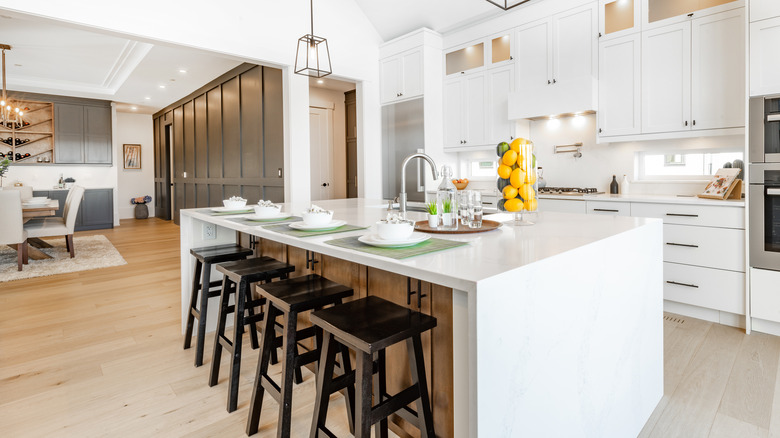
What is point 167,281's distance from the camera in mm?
4172

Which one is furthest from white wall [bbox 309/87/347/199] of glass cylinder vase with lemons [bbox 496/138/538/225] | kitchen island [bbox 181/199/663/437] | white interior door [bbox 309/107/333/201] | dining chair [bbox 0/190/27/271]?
glass cylinder vase with lemons [bbox 496/138/538/225]

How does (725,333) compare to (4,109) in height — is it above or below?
below

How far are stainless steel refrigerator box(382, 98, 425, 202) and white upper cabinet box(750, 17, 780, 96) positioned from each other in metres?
3.06

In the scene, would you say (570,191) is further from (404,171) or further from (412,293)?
(412,293)

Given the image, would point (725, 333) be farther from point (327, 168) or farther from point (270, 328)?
point (327, 168)

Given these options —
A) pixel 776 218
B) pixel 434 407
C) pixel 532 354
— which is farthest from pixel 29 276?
pixel 776 218

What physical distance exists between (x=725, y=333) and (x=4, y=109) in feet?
29.4

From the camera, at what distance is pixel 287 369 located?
→ 1.56 meters

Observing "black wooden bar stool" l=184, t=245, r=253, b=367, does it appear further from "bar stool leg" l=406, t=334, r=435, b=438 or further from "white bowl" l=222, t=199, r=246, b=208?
"bar stool leg" l=406, t=334, r=435, b=438

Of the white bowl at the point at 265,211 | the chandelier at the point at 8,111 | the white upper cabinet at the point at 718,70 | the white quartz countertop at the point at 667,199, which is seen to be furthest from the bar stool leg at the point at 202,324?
the chandelier at the point at 8,111

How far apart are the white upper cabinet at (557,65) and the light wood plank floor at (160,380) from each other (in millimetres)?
2076

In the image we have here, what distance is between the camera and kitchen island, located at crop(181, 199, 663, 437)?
943 mm

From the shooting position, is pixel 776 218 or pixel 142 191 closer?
pixel 776 218

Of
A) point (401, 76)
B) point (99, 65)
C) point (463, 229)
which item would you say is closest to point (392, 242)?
point (463, 229)
